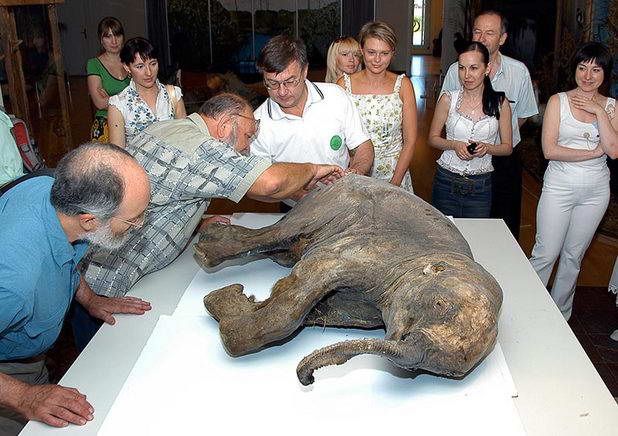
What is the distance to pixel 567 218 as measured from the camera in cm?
352

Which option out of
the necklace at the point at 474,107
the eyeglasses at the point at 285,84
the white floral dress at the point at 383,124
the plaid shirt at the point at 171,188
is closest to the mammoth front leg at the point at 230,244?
the plaid shirt at the point at 171,188

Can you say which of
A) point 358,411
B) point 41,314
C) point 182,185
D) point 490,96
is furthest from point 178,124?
point 490,96

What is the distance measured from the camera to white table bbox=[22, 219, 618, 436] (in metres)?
1.84

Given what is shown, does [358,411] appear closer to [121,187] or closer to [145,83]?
[121,187]

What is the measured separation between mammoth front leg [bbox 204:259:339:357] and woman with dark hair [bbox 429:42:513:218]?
5.57 feet

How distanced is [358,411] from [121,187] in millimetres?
881

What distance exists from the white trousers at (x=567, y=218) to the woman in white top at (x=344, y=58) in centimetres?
126

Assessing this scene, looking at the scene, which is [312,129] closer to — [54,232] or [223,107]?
[223,107]

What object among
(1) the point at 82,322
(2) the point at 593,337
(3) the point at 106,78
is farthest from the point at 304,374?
(3) the point at 106,78

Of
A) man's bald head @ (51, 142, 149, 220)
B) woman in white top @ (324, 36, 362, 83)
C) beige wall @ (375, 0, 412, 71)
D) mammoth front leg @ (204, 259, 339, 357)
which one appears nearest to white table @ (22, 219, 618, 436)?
mammoth front leg @ (204, 259, 339, 357)

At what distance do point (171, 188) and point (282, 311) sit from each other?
0.69 metres

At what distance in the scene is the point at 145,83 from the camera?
3.78 meters

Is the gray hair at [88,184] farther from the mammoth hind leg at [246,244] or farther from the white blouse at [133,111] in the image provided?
the white blouse at [133,111]

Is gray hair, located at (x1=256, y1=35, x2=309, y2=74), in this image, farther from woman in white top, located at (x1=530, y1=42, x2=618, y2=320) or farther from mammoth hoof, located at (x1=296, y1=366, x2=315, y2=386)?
mammoth hoof, located at (x1=296, y1=366, x2=315, y2=386)
